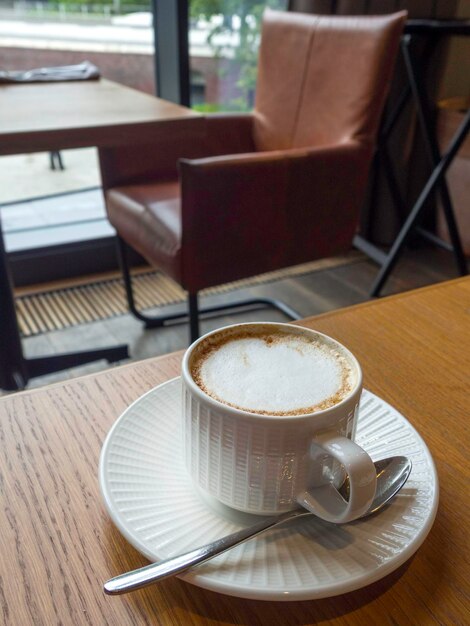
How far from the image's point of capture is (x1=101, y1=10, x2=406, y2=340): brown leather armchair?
1210mm

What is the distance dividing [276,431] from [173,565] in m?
0.09

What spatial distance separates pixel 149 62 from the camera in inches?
79.7

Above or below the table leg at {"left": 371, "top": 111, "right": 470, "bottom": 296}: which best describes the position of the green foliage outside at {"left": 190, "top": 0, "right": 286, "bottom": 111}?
above

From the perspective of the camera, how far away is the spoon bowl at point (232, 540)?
0.31 meters

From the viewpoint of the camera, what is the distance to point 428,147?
1926 millimetres

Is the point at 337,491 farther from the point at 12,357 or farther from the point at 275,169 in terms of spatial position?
the point at 12,357

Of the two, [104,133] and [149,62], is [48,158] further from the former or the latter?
[104,133]

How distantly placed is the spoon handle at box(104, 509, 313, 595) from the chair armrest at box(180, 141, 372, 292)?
889 millimetres

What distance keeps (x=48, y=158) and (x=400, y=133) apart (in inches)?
49.8

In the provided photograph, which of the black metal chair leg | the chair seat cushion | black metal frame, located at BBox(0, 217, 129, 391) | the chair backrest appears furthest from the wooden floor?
the chair backrest

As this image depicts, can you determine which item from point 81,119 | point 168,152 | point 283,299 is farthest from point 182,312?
point 81,119

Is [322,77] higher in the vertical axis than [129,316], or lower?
higher

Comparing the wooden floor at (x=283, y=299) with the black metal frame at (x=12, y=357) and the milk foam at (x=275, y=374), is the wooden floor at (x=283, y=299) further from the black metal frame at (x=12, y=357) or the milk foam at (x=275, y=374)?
the milk foam at (x=275, y=374)

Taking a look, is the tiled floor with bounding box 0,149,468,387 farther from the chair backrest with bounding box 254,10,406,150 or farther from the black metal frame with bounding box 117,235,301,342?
the chair backrest with bounding box 254,10,406,150
